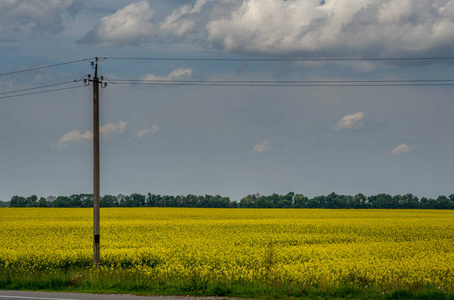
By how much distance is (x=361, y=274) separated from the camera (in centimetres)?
1895

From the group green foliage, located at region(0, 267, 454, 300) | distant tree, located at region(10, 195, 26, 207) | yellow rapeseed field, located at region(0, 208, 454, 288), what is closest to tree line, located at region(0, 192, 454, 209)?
distant tree, located at region(10, 195, 26, 207)

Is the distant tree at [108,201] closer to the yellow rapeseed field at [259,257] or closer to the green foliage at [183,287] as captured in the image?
the yellow rapeseed field at [259,257]

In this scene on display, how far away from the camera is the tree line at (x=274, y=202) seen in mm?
117625

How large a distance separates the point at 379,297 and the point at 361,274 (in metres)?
3.42

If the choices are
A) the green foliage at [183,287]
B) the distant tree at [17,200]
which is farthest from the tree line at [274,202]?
the green foliage at [183,287]

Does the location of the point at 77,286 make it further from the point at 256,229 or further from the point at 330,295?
the point at 256,229

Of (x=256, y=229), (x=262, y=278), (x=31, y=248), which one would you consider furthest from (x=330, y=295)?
(x=256, y=229)

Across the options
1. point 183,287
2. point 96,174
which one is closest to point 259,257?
point 183,287

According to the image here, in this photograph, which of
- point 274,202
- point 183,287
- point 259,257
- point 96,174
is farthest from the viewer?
point 274,202

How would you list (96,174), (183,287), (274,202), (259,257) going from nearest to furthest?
1. (183,287)
2. (96,174)
3. (259,257)
4. (274,202)

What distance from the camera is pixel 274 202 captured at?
120 m

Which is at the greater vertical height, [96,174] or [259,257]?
[96,174]

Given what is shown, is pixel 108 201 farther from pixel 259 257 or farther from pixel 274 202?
pixel 259 257

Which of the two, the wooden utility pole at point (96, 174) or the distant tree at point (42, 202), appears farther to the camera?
the distant tree at point (42, 202)
